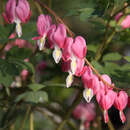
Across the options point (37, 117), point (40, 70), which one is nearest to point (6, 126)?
point (40, 70)

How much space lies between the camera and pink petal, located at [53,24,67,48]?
3.39 ft

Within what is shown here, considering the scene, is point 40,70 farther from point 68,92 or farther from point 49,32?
point 49,32

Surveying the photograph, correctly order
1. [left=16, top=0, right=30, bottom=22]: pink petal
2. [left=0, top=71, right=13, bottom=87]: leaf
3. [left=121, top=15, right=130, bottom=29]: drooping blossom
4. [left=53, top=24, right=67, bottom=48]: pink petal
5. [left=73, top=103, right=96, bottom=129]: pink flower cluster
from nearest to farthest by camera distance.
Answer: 1. [left=53, top=24, right=67, bottom=48]: pink petal
2. [left=16, top=0, right=30, bottom=22]: pink petal
3. [left=0, top=71, right=13, bottom=87]: leaf
4. [left=121, top=15, right=130, bottom=29]: drooping blossom
5. [left=73, top=103, right=96, bottom=129]: pink flower cluster

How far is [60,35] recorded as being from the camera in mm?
1039

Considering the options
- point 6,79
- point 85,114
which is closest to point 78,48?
point 6,79

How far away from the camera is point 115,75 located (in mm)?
1243

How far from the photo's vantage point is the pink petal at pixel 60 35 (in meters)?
1.03

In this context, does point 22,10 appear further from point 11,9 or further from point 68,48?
point 68,48

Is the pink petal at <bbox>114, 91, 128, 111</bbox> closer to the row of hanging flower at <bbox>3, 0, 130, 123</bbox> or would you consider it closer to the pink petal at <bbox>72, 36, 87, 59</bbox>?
the row of hanging flower at <bbox>3, 0, 130, 123</bbox>

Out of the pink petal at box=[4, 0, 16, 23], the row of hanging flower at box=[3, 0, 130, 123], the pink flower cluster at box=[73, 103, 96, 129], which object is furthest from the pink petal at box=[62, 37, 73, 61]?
the pink flower cluster at box=[73, 103, 96, 129]

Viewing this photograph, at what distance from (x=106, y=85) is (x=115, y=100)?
0.06 meters

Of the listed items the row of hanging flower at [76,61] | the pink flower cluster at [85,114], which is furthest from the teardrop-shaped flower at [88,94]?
the pink flower cluster at [85,114]

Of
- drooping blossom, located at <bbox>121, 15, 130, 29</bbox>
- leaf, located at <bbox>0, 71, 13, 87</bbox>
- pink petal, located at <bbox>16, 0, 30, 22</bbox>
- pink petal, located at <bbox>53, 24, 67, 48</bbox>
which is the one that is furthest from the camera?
drooping blossom, located at <bbox>121, 15, 130, 29</bbox>

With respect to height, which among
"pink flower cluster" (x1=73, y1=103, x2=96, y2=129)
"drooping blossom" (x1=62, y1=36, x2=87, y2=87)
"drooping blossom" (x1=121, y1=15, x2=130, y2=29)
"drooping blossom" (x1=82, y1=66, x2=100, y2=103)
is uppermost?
"drooping blossom" (x1=62, y1=36, x2=87, y2=87)
